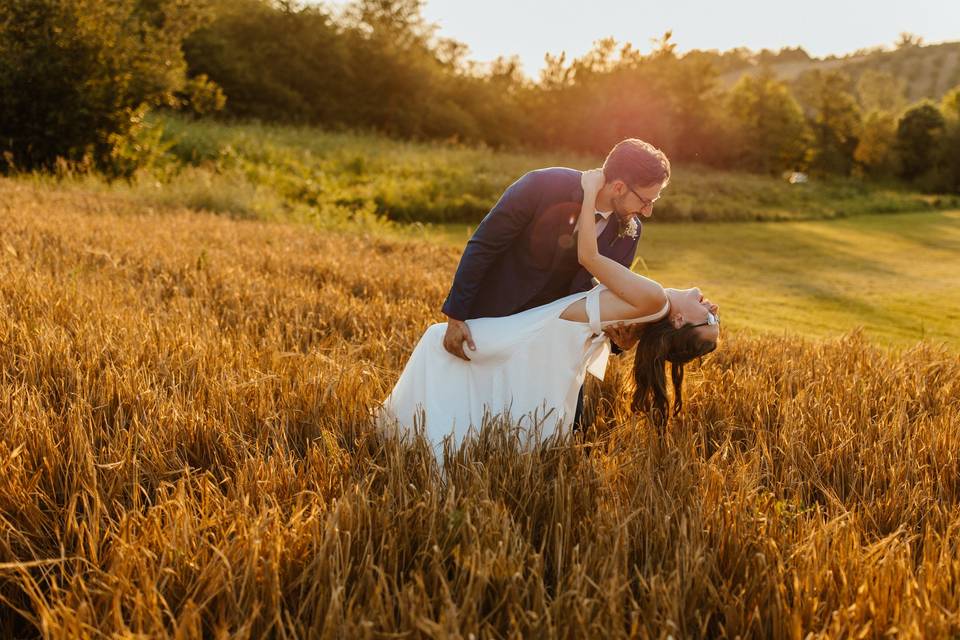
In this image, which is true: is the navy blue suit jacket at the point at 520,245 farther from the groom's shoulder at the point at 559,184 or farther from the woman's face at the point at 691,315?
the woman's face at the point at 691,315

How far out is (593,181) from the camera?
2.92m

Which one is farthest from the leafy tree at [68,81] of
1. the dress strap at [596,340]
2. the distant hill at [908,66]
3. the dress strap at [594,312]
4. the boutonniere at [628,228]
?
the distant hill at [908,66]

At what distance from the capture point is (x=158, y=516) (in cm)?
179

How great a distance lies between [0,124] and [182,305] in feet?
35.7

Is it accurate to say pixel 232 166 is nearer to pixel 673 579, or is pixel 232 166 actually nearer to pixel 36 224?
pixel 36 224

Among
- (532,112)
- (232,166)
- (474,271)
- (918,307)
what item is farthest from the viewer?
(532,112)

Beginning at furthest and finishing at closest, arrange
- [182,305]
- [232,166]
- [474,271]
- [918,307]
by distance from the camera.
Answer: [232,166] → [918,307] → [182,305] → [474,271]

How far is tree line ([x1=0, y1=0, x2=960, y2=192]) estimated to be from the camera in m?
12.7

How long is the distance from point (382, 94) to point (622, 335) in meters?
31.7

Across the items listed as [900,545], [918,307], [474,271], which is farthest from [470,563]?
[918,307]

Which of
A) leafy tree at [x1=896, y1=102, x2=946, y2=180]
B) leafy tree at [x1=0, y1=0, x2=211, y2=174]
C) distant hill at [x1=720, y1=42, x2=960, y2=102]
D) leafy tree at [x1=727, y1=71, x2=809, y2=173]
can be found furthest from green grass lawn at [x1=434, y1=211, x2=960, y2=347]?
distant hill at [x1=720, y1=42, x2=960, y2=102]

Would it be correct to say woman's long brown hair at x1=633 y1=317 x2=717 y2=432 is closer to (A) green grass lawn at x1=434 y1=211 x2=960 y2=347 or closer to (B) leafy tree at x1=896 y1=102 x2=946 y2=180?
(A) green grass lawn at x1=434 y1=211 x2=960 y2=347

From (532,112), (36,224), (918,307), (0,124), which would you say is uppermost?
(532,112)

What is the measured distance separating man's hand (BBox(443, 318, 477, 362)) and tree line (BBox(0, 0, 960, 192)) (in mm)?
11867
